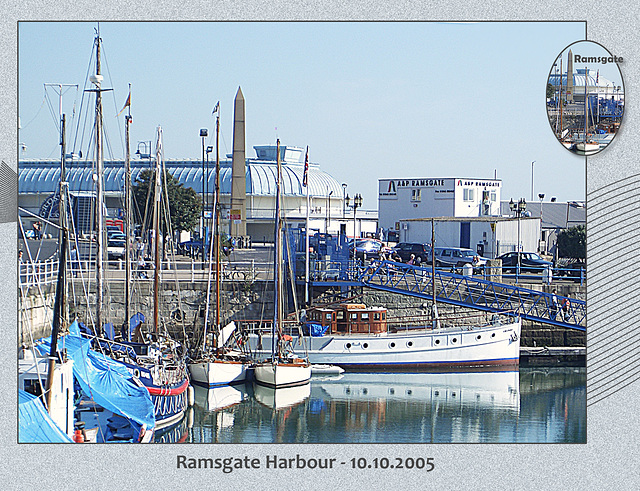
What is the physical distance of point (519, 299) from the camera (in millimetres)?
19781

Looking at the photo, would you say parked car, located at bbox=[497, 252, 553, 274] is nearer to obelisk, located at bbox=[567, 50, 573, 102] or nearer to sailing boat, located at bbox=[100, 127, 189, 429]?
sailing boat, located at bbox=[100, 127, 189, 429]

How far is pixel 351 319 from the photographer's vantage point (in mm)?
18453

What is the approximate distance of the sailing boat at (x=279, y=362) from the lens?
16.0 m

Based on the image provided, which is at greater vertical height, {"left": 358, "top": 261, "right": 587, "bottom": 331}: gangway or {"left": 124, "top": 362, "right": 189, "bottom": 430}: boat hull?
{"left": 358, "top": 261, "right": 587, "bottom": 331}: gangway

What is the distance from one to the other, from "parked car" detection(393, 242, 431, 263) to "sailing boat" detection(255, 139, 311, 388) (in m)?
9.86

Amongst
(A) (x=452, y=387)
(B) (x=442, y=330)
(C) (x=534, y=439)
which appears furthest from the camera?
(B) (x=442, y=330)

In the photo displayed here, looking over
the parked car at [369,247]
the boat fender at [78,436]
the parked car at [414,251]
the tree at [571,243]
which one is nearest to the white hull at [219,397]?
the boat fender at [78,436]

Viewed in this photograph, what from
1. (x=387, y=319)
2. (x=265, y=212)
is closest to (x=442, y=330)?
(x=387, y=319)

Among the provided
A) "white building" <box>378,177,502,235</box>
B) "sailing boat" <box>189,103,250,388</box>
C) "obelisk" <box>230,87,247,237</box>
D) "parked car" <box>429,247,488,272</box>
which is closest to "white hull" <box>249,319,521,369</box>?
"sailing boat" <box>189,103,250,388</box>

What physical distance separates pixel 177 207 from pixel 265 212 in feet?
20.6

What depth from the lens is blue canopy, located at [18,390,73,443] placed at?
8.16 meters

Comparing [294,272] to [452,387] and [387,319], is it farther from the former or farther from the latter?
[452,387]

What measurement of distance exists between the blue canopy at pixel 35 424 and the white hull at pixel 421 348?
9499mm

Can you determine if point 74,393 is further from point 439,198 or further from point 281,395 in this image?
point 439,198
